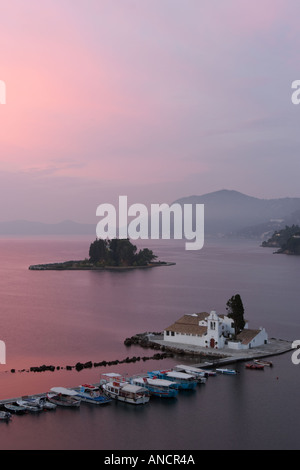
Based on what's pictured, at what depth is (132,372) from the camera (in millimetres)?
26062

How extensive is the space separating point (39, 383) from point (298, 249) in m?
122

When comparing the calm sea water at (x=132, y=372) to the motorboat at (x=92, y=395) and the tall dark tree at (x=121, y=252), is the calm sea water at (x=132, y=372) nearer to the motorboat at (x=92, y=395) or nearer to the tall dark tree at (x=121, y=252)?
the motorboat at (x=92, y=395)

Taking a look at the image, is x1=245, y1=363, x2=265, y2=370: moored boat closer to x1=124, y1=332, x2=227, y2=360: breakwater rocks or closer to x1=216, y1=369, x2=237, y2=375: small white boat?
x1=216, y1=369, x2=237, y2=375: small white boat

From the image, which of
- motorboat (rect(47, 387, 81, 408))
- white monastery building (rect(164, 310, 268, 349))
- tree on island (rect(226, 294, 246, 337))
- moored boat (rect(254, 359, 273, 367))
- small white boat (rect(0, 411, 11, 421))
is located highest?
tree on island (rect(226, 294, 246, 337))

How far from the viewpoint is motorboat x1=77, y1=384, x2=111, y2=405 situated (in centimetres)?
2137

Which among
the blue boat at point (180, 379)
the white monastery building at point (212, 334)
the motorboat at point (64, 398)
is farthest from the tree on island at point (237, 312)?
the motorboat at point (64, 398)

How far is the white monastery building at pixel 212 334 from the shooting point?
95.7ft

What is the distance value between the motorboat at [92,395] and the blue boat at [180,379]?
2.72 m

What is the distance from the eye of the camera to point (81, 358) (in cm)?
2891

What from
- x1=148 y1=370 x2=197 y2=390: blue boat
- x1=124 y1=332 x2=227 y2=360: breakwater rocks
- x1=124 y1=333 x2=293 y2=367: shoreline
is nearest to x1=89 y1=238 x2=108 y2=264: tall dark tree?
x1=124 y1=332 x2=227 y2=360: breakwater rocks

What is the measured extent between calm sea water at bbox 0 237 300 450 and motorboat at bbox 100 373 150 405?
0.34 metres

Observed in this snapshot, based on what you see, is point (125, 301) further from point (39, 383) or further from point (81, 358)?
point (39, 383)
